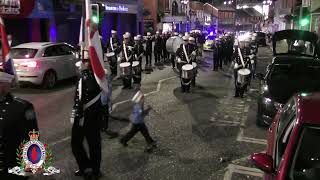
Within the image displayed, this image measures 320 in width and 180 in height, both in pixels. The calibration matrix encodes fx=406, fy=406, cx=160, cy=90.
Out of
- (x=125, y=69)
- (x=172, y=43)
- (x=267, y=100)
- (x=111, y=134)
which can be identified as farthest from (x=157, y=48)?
(x=111, y=134)

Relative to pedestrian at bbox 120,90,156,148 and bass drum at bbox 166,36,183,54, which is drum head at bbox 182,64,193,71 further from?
bass drum at bbox 166,36,183,54

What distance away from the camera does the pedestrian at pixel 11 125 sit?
4.90 meters

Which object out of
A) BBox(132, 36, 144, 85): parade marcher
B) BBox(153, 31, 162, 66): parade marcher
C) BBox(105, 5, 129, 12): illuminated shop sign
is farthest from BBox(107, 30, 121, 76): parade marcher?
BBox(105, 5, 129, 12): illuminated shop sign

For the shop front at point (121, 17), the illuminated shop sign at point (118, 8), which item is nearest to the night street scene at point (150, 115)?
the illuminated shop sign at point (118, 8)

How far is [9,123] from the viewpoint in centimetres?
492

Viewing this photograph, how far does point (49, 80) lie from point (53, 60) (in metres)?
0.71

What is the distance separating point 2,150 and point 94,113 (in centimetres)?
151

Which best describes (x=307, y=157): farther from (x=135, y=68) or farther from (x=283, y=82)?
(x=135, y=68)

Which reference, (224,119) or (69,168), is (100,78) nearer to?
(69,168)

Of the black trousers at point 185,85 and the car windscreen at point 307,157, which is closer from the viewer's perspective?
the car windscreen at point 307,157

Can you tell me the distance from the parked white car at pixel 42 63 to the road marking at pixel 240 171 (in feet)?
28.2

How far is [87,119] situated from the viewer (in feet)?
19.6

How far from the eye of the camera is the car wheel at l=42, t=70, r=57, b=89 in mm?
13859

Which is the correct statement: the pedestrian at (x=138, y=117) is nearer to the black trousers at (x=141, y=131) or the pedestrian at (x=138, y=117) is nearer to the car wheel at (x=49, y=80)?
the black trousers at (x=141, y=131)
